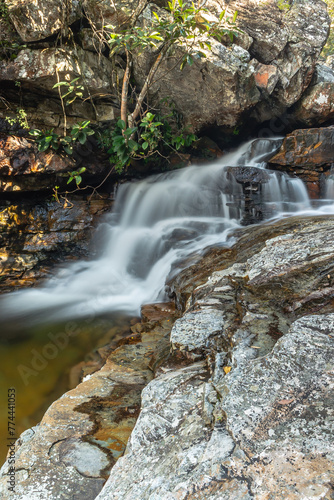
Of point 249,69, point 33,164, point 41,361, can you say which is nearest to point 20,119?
point 33,164

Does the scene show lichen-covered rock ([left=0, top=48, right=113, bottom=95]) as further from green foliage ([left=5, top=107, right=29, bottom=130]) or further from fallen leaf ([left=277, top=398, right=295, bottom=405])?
fallen leaf ([left=277, top=398, right=295, bottom=405])

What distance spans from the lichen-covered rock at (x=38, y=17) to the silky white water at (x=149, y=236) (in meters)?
3.49

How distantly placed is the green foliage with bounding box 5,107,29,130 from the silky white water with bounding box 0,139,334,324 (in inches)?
100

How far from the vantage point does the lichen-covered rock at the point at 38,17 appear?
499 cm

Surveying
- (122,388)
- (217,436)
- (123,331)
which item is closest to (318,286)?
(217,436)

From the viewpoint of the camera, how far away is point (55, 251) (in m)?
6.62

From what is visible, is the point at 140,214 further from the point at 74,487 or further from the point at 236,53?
the point at 74,487

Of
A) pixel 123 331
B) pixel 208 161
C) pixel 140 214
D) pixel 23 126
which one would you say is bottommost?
pixel 123 331

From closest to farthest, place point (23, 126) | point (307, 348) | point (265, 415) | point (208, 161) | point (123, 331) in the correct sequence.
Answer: point (265, 415), point (307, 348), point (123, 331), point (23, 126), point (208, 161)

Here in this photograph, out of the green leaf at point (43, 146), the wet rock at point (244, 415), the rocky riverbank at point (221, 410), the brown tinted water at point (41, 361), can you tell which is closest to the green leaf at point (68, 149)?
the green leaf at point (43, 146)

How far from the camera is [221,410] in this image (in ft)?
4.69

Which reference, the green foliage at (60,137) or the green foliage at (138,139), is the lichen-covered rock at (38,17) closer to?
the green foliage at (60,137)

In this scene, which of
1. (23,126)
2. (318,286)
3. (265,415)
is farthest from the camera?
(23,126)

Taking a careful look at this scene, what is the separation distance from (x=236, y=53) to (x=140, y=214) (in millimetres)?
4332
